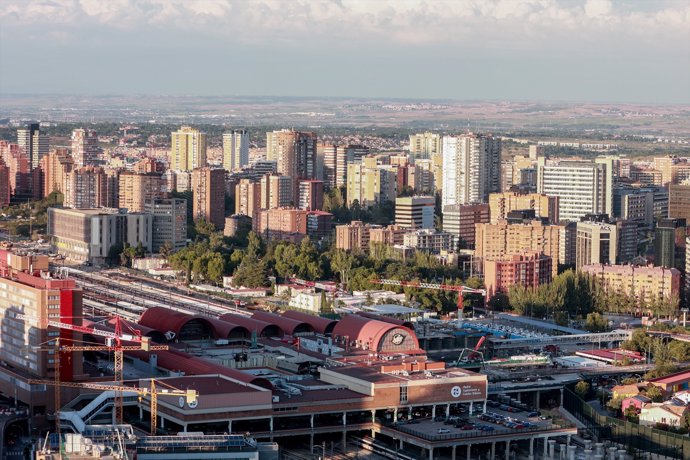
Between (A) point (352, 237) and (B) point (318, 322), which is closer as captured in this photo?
(B) point (318, 322)

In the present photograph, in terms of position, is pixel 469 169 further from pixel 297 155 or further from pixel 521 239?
pixel 521 239

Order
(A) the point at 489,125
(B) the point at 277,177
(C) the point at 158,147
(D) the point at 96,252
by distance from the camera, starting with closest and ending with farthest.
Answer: (D) the point at 96,252, (B) the point at 277,177, (C) the point at 158,147, (A) the point at 489,125

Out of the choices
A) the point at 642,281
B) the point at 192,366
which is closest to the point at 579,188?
the point at 642,281

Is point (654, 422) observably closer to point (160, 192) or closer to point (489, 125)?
point (160, 192)

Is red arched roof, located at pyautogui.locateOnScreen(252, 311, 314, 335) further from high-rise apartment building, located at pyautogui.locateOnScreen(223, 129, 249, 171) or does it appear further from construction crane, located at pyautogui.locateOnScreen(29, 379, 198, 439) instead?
high-rise apartment building, located at pyautogui.locateOnScreen(223, 129, 249, 171)

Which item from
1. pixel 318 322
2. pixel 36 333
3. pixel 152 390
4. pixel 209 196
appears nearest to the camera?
pixel 152 390

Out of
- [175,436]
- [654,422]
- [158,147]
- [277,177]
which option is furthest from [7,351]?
[158,147]

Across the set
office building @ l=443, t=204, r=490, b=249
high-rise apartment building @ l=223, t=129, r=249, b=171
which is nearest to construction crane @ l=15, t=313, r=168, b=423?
office building @ l=443, t=204, r=490, b=249

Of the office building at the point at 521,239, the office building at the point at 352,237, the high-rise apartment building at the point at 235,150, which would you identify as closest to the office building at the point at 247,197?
the office building at the point at 352,237
